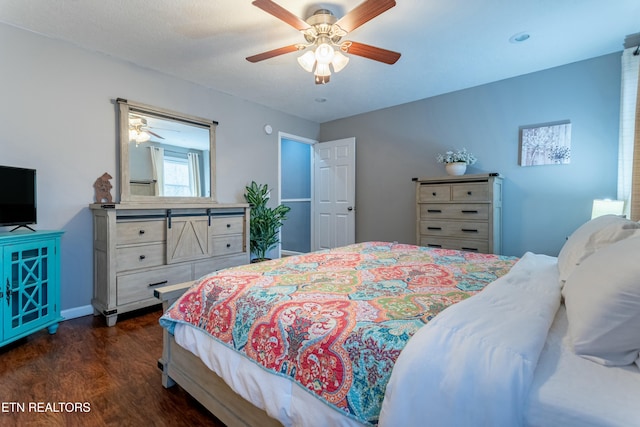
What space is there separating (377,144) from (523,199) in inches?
81.0

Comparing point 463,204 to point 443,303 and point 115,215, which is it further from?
point 115,215

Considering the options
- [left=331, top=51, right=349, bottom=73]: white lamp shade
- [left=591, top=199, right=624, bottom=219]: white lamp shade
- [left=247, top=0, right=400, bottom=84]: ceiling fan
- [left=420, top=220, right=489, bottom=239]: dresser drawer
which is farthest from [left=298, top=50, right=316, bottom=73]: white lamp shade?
[left=591, top=199, right=624, bottom=219]: white lamp shade

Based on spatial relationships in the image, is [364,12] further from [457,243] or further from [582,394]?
[457,243]

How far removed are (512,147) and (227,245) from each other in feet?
11.5

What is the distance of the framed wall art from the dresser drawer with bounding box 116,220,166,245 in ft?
12.9

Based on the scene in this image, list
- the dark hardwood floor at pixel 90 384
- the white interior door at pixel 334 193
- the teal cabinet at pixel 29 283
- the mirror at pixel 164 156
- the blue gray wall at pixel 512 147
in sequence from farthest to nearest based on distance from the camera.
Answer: the white interior door at pixel 334 193 < the mirror at pixel 164 156 < the blue gray wall at pixel 512 147 < the teal cabinet at pixel 29 283 < the dark hardwood floor at pixel 90 384

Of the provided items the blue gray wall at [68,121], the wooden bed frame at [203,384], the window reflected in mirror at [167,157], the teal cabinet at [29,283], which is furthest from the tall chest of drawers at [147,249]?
the wooden bed frame at [203,384]

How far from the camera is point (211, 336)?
130 cm

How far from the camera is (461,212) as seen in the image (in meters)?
3.34

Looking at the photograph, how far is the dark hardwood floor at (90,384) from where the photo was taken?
146 cm

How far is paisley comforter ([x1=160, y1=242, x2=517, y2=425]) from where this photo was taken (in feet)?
2.82

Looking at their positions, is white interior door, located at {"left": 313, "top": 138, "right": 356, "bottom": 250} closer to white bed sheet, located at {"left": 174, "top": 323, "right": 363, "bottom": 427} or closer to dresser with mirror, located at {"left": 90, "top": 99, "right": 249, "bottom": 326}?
dresser with mirror, located at {"left": 90, "top": 99, "right": 249, "bottom": 326}

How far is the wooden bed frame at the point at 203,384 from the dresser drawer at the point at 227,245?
1.72 metres

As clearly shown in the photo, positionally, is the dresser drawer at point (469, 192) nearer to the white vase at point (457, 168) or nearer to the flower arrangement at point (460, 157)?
the white vase at point (457, 168)
